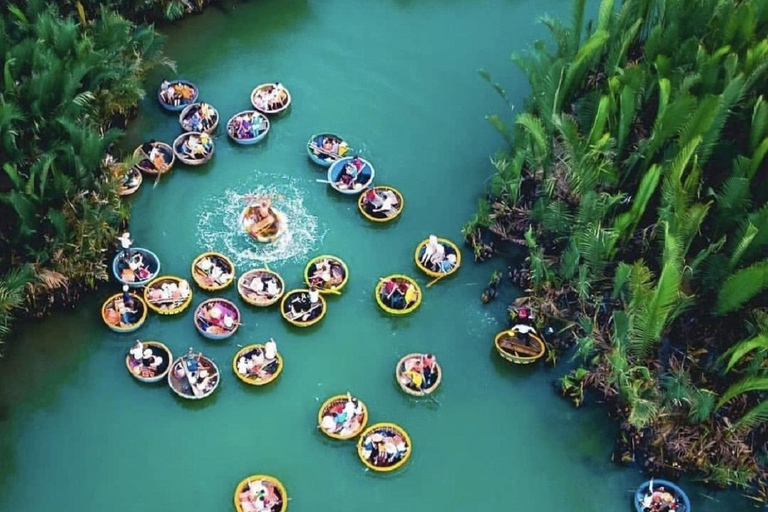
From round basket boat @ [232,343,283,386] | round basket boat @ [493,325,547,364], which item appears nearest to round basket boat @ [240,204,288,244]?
round basket boat @ [232,343,283,386]

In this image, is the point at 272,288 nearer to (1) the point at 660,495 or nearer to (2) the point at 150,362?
(2) the point at 150,362

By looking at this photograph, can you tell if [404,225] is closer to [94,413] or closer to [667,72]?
[667,72]

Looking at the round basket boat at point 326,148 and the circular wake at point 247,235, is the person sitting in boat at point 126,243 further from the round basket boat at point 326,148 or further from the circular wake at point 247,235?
the round basket boat at point 326,148

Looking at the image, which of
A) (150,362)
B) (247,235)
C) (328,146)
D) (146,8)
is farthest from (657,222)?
(146,8)

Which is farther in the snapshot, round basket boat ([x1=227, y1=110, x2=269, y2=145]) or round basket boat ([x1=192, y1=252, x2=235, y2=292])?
round basket boat ([x1=227, y1=110, x2=269, y2=145])

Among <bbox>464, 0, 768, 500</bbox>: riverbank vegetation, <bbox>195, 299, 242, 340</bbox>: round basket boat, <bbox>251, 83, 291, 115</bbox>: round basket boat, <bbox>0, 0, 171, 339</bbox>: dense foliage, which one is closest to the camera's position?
<bbox>464, 0, 768, 500</bbox>: riverbank vegetation

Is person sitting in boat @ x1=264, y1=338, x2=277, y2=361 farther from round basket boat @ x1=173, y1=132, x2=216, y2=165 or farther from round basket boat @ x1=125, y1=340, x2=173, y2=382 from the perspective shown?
round basket boat @ x1=173, y1=132, x2=216, y2=165
